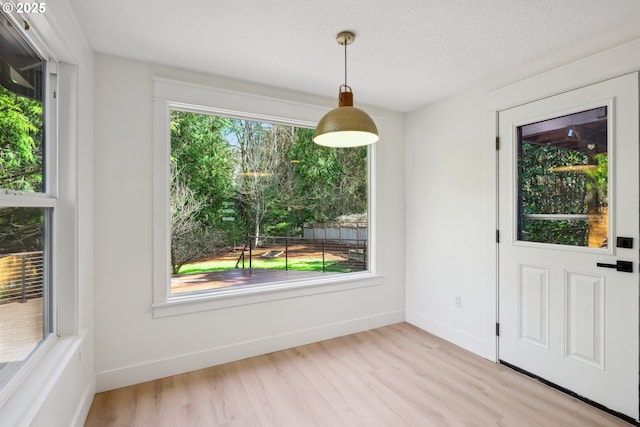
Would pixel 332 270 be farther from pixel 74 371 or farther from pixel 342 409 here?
pixel 74 371

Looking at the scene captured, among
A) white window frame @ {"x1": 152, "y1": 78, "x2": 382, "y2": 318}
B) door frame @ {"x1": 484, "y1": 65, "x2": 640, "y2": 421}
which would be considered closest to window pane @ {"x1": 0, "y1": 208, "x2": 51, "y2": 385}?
white window frame @ {"x1": 152, "y1": 78, "x2": 382, "y2": 318}

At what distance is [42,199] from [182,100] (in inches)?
51.4

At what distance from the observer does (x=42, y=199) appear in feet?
5.48

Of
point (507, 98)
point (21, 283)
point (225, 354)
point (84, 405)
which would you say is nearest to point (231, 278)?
point (225, 354)

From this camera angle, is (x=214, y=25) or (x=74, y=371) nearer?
(x=74, y=371)

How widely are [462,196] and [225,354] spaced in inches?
107

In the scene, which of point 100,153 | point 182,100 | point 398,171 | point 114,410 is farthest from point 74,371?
point 398,171

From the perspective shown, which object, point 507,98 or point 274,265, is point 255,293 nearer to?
point 274,265

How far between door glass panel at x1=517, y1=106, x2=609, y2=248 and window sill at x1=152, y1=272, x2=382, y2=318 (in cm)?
169

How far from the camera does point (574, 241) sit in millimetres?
2279

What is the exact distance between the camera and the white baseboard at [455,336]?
282cm

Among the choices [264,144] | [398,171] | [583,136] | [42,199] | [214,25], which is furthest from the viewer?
[398,171]

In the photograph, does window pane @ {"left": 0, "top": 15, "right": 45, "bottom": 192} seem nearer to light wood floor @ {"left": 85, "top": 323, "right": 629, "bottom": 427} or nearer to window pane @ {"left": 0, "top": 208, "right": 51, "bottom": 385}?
window pane @ {"left": 0, "top": 208, "right": 51, "bottom": 385}

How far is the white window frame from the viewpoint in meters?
2.50
